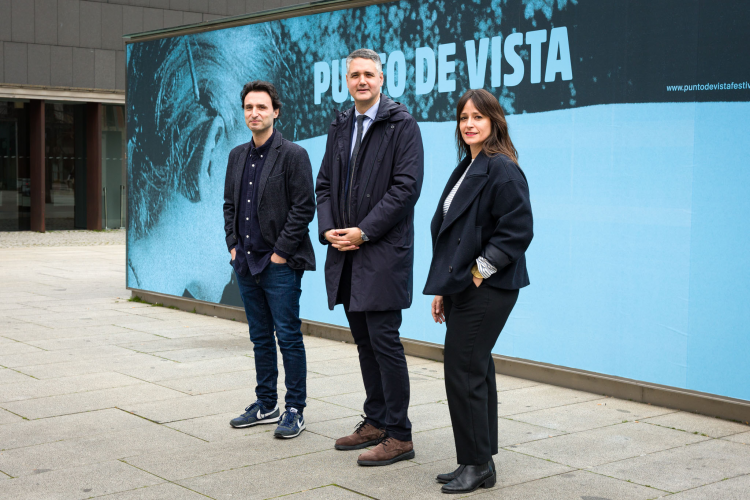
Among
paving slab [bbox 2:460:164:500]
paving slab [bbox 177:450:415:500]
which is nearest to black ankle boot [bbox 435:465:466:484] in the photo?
paving slab [bbox 177:450:415:500]

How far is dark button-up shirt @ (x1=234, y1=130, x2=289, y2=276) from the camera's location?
517cm

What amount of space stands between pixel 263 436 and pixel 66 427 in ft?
4.02

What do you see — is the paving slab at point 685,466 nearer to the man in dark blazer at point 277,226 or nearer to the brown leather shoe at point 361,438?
the brown leather shoe at point 361,438

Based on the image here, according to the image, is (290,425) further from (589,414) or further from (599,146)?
(599,146)

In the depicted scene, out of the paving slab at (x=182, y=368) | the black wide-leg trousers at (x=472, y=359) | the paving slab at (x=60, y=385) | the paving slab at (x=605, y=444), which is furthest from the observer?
the paving slab at (x=182, y=368)

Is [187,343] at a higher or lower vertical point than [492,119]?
lower

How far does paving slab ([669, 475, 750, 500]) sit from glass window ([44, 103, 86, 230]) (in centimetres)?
2222

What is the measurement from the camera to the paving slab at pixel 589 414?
5.39 meters

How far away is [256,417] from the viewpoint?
17.5 ft

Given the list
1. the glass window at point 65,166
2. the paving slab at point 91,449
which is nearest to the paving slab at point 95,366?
the paving slab at point 91,449

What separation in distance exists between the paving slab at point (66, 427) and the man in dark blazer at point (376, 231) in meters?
1.48

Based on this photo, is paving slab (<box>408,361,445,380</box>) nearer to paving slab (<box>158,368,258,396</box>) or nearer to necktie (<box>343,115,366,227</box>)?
paving slab (<box>158,368,258,396</box>)

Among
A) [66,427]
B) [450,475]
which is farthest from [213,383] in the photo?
[450,475]

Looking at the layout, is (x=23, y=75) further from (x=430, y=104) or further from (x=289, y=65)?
(x=430, y=104)
